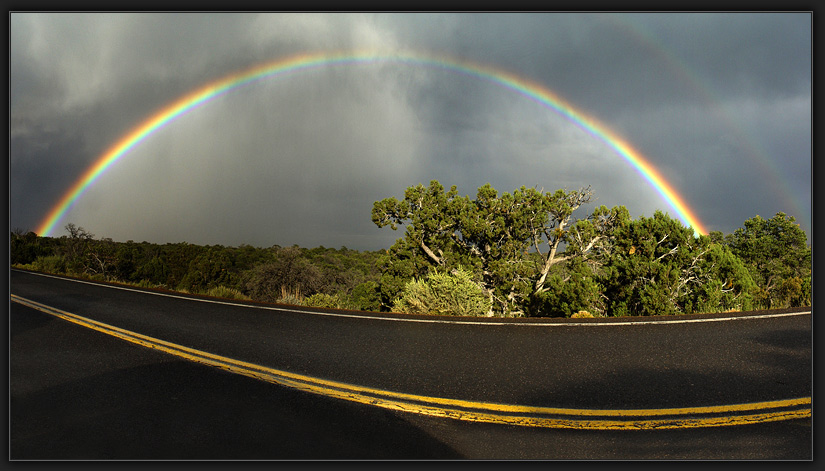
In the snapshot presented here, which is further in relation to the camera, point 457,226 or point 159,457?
point 457,226

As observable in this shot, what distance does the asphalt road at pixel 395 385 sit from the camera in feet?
12.1

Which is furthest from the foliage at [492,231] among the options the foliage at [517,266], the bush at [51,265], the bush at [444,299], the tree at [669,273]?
the bush at [51,265]

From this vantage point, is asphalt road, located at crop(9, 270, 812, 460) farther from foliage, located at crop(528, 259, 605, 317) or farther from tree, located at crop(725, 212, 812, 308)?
tree, located at crop(725, 212, 812, 308)

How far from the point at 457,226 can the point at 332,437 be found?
25.3m

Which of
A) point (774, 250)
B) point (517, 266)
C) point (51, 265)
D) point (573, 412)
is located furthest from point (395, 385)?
point (774, 250)

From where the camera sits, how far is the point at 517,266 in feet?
88.4

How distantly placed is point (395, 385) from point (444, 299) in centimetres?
625

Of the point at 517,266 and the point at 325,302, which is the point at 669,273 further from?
the point at 325,302

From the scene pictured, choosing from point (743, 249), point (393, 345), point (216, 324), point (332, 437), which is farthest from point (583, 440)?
point (743, 249)

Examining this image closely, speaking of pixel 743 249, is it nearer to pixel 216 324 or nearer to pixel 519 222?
pixel 519 222

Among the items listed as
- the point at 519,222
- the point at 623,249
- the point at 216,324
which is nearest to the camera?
the point at 216,324

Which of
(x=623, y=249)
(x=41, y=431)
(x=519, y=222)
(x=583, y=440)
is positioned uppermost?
(x=519, y=222)

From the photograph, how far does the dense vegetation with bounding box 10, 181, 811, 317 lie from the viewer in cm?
1888

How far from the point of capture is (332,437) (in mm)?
3777
